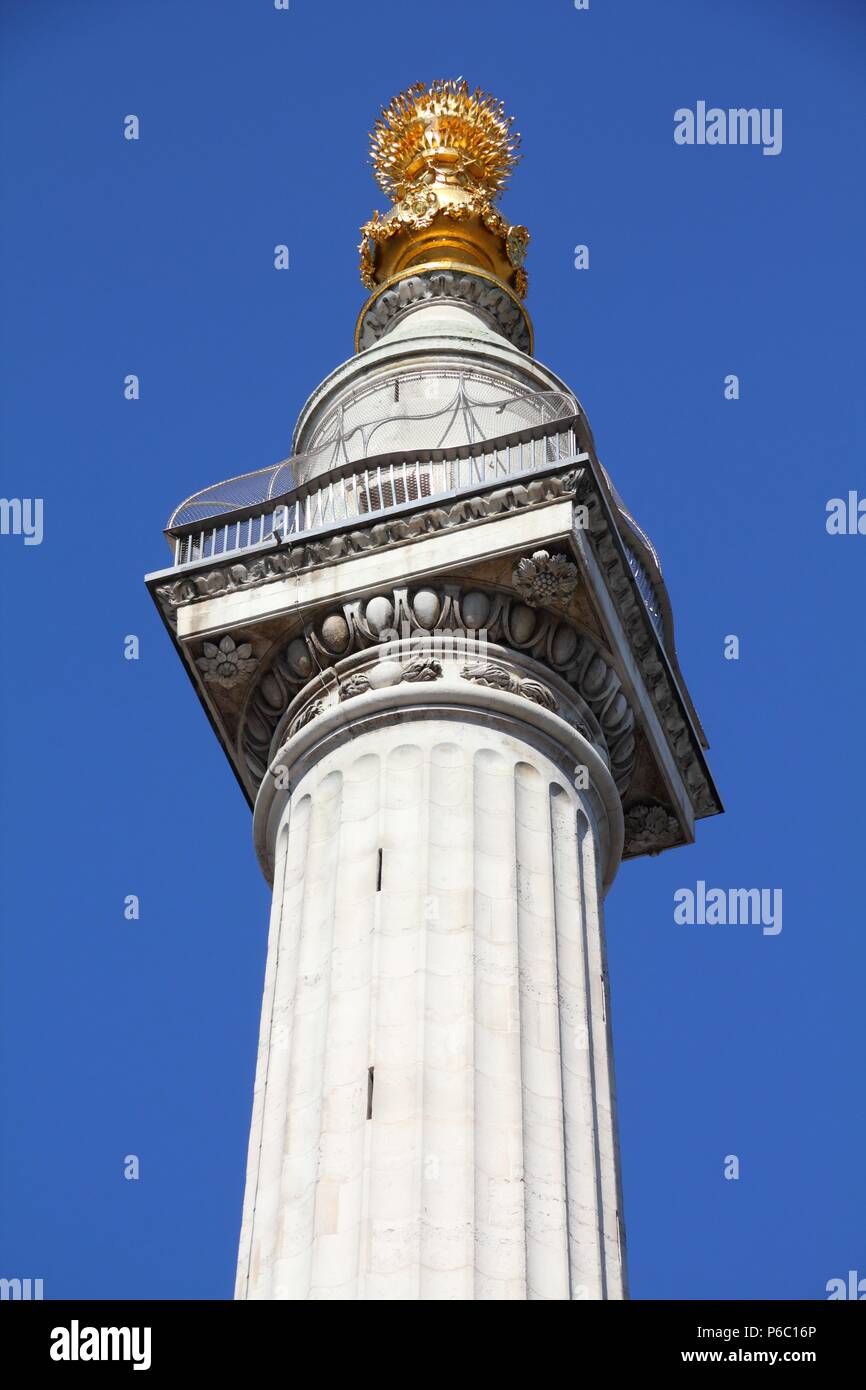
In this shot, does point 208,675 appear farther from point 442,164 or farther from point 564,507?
point 442,164

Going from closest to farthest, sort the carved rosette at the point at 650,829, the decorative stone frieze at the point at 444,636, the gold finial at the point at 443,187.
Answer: the decorative stone frieze at the point at 444,636 < the carved rosette at the point at 650,829 < the gold finial at the point at 443,187

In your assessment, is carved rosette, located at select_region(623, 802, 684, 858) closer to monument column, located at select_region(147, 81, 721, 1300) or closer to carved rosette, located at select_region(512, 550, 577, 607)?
monument column, located at select_region(147, 81, 721, 1300)

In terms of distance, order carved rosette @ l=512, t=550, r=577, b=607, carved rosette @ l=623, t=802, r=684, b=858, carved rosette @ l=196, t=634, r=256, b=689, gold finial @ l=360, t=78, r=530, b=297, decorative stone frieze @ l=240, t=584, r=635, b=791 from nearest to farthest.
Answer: carved rosette @ l=512, t=550, r=577, b=607 < decorative stone frieze @ l=240, t=584, r=635, b=791 < carved rosette @ l=196, t=634, r=256, b=689 < carved rosette @ l=623, t=802, r=684, b=858 < gold finial @ l=360, t=78, r=530, b=297

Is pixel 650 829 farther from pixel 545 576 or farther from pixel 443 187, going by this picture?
pixel 443 187

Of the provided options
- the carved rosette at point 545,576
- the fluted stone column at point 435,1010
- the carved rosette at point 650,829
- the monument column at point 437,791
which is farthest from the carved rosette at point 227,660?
the carved rosette at point 650,829

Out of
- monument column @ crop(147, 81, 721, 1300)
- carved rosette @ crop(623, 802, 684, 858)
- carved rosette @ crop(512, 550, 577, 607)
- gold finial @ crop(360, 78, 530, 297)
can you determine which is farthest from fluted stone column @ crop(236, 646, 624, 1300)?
gold finial @ crop(360, 78, 530, 297)

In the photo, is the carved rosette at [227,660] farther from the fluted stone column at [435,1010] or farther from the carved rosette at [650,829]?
the carved rosette at [650,829]
